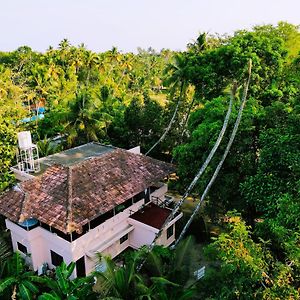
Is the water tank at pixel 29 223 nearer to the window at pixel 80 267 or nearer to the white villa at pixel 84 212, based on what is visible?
the white villa at pixel 84 212

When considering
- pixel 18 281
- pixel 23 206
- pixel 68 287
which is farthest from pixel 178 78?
pixel 18 281

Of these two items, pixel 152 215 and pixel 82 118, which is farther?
pixel 82 118

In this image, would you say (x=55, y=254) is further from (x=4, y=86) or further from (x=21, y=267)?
(x=4, y=86)

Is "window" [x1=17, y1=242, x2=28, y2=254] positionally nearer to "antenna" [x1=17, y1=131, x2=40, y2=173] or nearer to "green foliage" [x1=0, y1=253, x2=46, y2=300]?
"green foliage" [x1=0, y1=253, x2=46, y2=300]

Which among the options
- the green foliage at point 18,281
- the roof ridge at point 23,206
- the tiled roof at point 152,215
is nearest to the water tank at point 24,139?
the roof ridge at point 23,206

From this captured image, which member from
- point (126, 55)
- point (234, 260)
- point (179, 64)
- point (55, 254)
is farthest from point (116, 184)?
point (126, 55)

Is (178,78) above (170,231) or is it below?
above

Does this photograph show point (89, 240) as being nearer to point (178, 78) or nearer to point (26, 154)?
point (26, 154)
